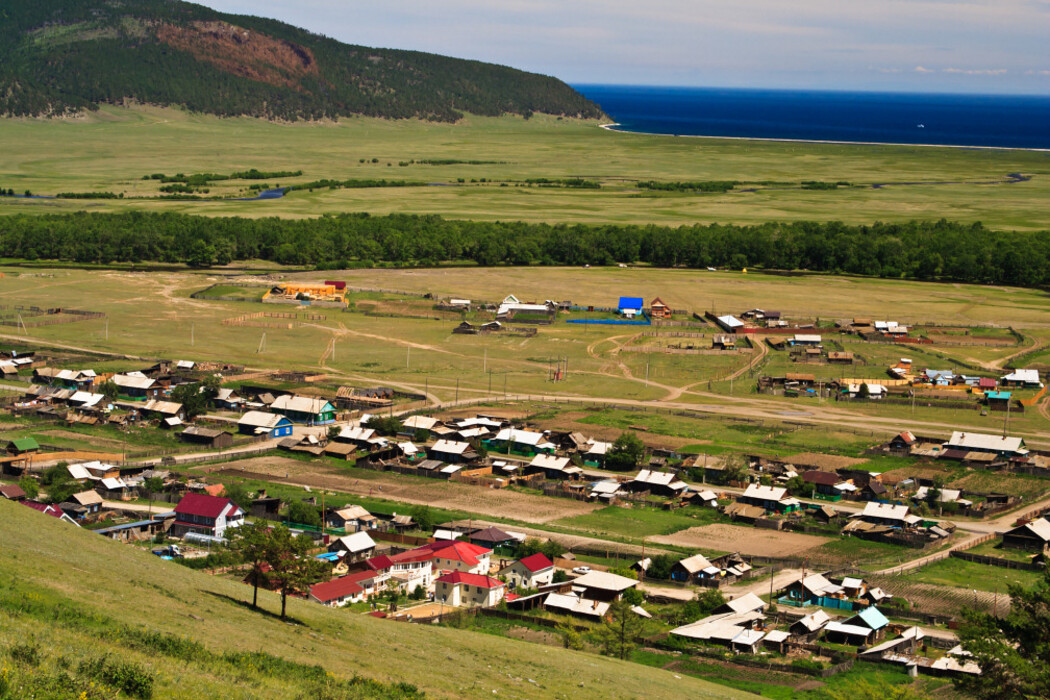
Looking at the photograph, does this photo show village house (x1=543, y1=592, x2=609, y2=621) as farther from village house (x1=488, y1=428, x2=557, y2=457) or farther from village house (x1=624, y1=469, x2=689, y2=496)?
village house (x1=488, y1=428, x2=557, y2=457)

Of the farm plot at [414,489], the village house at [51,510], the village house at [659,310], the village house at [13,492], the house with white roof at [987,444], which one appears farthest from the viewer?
the village house at [659,310]

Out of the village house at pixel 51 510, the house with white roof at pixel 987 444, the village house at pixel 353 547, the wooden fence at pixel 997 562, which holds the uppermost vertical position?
the house with white roof at pixel 987 444

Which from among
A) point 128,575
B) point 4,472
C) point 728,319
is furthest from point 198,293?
point 128,575

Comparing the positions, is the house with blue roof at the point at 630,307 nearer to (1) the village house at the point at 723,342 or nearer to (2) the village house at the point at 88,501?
(1) the village house at the point at 723,342

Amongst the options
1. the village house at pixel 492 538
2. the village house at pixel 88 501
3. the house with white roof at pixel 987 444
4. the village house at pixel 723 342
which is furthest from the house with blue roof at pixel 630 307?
the village house at pixel 88 501

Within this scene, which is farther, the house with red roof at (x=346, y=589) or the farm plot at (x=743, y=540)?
the farm plot at (x=743, y=540)

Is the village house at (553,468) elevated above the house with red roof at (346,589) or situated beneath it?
situated beneath

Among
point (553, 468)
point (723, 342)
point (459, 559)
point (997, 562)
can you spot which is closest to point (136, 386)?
point (553, 468)

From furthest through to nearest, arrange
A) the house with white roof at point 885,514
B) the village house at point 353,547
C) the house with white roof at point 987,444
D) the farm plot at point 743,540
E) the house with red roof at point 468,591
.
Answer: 1. the house with white roof at point 987,444
2. the house with white roof at point 885,514
3. the farm plot at point 743,540
4. the village house at point 353,547
5. the house with red roof at point 468,591
